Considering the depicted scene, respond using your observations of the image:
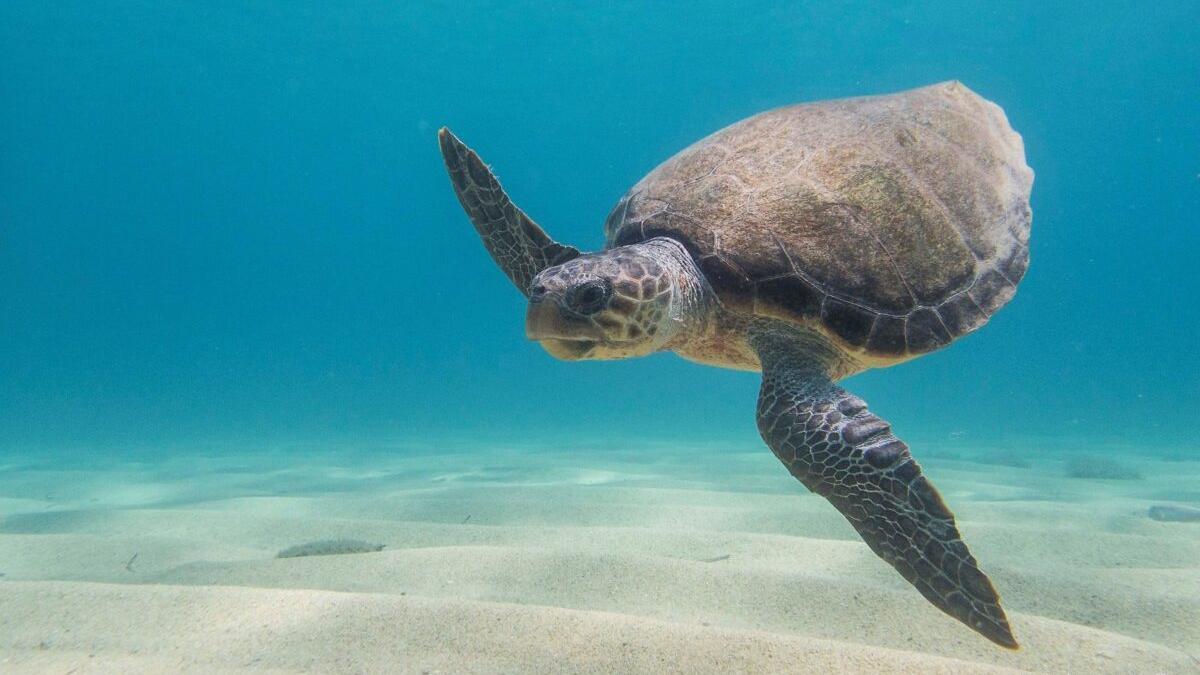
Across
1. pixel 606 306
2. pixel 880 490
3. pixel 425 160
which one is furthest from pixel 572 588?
pixel 425 160

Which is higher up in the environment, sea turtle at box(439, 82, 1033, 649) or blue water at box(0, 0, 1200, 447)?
blue water at box(0, 0, 1200, 447)

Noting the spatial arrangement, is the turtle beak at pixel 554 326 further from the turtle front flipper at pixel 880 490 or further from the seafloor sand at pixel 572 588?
the seafloor sand at pixel 572 588

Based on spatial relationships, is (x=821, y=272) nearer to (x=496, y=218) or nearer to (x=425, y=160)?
(x=496, y=218)

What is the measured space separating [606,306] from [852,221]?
1.98 m

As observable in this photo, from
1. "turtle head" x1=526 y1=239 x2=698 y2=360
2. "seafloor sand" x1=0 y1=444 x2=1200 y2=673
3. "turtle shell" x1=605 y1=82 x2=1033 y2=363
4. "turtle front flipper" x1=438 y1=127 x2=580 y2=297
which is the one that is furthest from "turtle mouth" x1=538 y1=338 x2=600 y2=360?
"seafloor sand" x1=0 y1=444 x2=1200 y2=673

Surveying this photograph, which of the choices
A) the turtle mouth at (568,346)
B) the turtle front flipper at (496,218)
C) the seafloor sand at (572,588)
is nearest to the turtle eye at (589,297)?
the turtle mouth at (568,346)

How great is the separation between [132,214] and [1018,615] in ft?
434

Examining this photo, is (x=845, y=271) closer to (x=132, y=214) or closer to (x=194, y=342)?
(x=132, y=214)

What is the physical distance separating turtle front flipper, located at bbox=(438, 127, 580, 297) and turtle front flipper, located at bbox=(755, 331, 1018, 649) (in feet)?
6.69

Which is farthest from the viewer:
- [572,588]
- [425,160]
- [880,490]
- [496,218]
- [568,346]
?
[425,160]

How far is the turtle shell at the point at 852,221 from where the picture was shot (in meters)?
3.81

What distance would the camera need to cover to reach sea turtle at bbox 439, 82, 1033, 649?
303 cm

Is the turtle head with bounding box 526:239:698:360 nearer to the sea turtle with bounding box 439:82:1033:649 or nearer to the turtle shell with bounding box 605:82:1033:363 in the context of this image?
the sea turtle with bounding box 439:82:1033:649

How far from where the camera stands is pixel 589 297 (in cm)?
329
